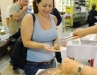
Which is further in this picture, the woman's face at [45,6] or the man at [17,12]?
the man at [17,12]

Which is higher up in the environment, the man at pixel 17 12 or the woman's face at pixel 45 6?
the woman's face at pixel 45 6

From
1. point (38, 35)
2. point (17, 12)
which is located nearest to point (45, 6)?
point (38, 35)

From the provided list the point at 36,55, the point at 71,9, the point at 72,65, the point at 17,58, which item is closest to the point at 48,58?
the point at 36,55

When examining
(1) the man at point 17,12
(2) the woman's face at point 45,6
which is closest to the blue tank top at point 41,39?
(2) the woman's face at point 45,6

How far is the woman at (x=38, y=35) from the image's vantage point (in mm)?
1432

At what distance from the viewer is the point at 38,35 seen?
1.44 meters

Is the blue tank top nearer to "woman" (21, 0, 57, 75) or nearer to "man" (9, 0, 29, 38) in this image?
"woman" (21, 0, 57, 75)

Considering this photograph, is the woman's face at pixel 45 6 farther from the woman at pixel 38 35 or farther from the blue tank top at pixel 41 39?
the blue tank top at pixel 41 39

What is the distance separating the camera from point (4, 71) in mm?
3330

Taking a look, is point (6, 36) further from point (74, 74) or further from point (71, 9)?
point (71, 9)

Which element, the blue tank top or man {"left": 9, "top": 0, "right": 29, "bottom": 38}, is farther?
man {"left": 9, "top": 0, "right": 29, "bottom": 38}

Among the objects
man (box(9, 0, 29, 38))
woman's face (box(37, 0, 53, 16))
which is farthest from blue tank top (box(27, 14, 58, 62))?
man (box(9, 0, 29, 38))

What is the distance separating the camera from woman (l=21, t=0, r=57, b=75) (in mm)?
1432

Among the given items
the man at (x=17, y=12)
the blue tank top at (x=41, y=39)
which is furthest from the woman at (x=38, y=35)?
the man at (x=17, y=12)
